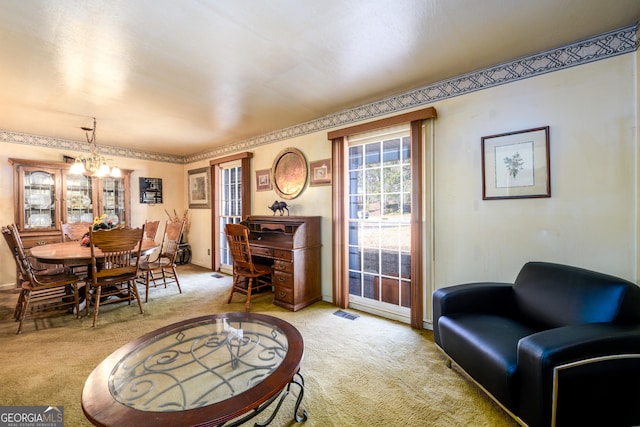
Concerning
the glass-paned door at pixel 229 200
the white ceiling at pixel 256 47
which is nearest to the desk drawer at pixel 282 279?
the glass-paned door at pixel 229 200

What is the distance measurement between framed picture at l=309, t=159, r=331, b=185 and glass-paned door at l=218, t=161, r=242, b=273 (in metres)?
1.81

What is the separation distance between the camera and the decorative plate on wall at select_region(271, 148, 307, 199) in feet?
12.3

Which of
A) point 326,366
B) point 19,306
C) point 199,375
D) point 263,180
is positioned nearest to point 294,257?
point 326,366

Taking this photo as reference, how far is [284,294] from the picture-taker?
3.23 meters

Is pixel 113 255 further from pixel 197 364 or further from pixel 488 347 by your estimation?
pixel 488 347

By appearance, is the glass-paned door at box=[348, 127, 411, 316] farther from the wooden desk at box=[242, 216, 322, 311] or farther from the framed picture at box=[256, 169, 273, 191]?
the framed picture at box=[256, 169, 273, 191]

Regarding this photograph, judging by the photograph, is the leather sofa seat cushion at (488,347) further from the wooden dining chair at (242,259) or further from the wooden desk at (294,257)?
the wooden dining chair at (242,259)

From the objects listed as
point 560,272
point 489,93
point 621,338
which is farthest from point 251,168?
point 621,338

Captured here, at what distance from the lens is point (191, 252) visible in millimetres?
5863

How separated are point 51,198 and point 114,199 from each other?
86 centimetres

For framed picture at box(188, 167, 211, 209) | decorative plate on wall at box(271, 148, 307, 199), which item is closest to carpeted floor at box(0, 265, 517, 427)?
decorative plate on wall at box(271, 148, 307, 199)

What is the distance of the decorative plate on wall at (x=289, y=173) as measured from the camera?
3.74 metres

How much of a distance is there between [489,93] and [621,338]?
1997mm

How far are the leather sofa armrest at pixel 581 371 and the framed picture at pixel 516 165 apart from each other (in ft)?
3.98
